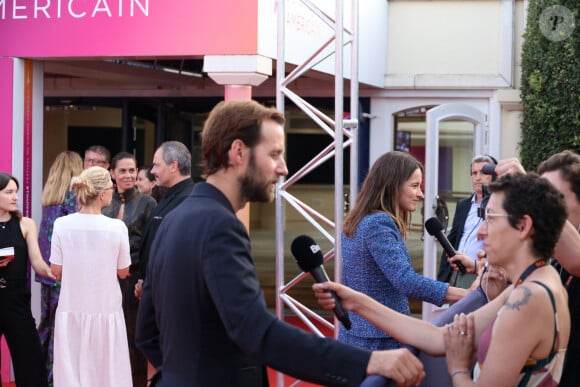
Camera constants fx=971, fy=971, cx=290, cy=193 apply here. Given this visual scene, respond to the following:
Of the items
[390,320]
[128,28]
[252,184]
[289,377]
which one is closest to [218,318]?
[252,184]

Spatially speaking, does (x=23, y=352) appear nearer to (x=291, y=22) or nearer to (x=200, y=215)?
(x=291, y=22)

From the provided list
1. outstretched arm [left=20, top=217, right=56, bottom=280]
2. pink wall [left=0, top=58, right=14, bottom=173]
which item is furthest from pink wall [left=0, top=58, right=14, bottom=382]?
outstretched arm [left=20, top=217, right=56, bottom=280]

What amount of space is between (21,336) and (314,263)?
384 cm

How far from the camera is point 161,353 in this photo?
9.29ft

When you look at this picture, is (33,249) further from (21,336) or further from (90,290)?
(90,290)

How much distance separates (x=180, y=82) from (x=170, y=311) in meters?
9.17

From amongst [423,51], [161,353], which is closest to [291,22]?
[423,51]

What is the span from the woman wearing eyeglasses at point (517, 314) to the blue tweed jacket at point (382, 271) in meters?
1.19

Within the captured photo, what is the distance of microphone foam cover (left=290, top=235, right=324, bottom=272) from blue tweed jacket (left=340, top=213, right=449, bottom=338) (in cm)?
109

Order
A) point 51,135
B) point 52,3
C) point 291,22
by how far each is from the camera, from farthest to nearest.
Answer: point 51,135 < point 291,22 < point 52,3

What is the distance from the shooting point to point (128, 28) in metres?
7.54

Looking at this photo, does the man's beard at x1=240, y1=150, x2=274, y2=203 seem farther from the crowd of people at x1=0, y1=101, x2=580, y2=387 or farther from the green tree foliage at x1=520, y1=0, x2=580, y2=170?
the green tree foliage at x1=520, y1=0, x2=580, y2=170

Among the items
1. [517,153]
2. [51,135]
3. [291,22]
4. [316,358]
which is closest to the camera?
[316,358]

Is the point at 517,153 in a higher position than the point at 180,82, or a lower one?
lower
